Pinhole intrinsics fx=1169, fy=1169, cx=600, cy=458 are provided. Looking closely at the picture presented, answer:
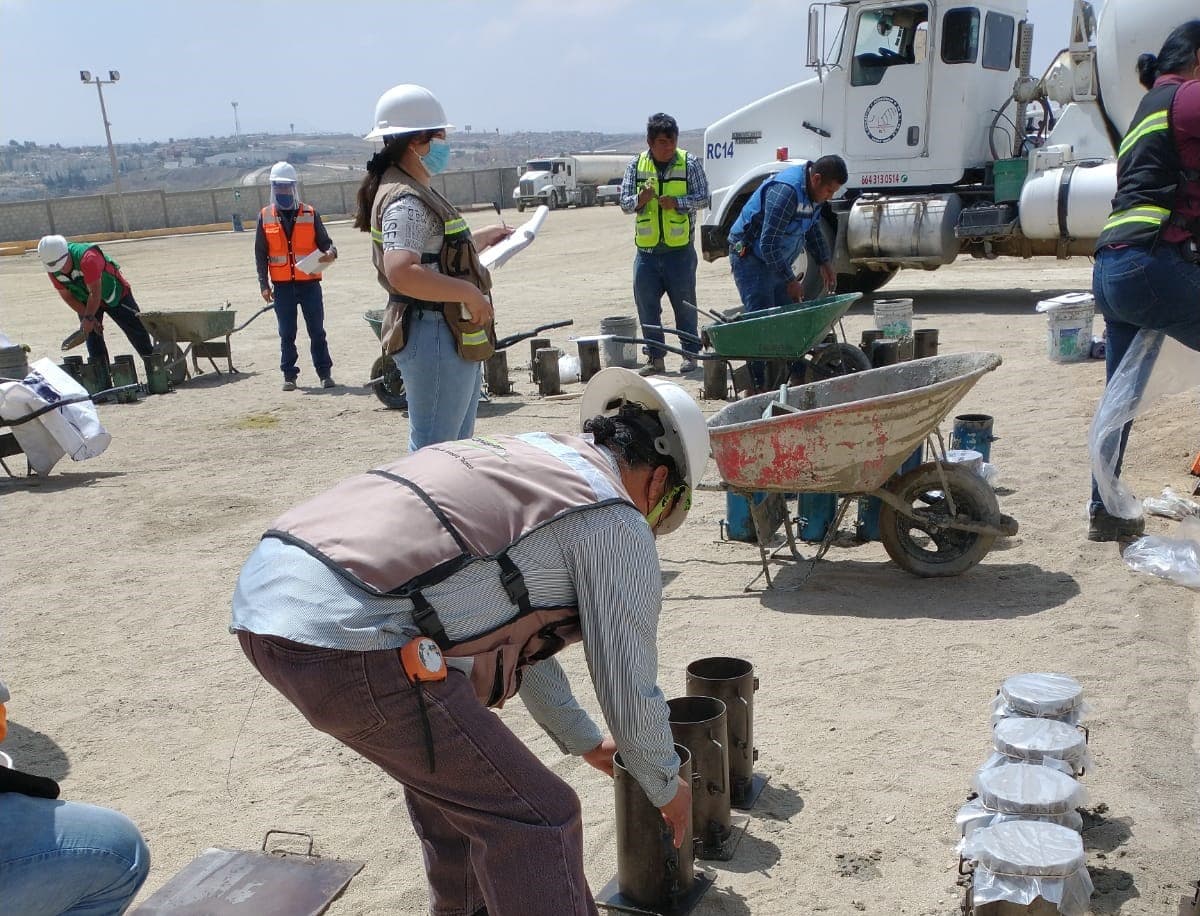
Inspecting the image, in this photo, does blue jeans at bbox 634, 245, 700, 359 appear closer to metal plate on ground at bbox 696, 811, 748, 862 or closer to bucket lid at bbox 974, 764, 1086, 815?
metal plate on ground at bbox 696, 811, 748, 862

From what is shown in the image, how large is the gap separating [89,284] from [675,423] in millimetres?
8824

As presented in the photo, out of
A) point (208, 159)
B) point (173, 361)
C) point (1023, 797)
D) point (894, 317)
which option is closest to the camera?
point (1023, 797)

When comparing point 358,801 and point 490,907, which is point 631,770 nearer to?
point 490,907

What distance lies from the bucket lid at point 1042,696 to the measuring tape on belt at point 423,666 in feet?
5.52

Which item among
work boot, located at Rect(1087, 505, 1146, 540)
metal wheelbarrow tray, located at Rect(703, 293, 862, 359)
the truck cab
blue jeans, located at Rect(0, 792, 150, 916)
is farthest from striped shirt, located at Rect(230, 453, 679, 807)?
the truck cab

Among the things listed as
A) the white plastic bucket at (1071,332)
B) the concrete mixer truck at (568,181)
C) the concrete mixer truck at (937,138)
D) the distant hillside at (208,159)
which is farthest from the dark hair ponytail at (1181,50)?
the distant hillside at (208,159)

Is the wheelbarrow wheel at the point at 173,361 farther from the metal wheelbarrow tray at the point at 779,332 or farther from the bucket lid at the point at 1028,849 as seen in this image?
the bucket lid at the point at 1028,849

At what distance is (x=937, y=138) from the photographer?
36.8 ft

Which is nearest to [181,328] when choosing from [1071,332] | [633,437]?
[1071,332]

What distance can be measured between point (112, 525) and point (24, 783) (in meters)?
4.72

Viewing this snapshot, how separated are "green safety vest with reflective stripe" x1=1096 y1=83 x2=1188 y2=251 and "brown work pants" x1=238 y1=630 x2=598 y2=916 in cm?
326

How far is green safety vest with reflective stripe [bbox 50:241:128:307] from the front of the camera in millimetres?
9852

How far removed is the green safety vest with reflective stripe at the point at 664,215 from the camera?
8469 mm

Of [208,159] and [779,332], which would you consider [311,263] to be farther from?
[208,159]
